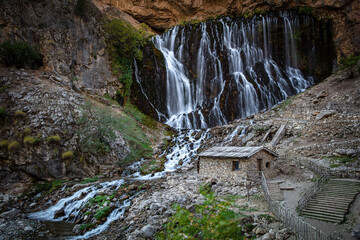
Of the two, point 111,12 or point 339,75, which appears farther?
point 111,12

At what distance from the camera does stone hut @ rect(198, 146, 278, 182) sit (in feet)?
47.5

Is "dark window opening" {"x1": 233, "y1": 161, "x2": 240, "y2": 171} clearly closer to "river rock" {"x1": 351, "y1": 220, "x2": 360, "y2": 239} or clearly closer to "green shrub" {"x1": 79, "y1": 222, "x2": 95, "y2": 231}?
"river rock" {"x1": 351, "y1": 220, "x2": 360, "y2": 239}

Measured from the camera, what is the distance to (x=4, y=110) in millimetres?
18391

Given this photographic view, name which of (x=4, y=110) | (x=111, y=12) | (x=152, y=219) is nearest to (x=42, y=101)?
(x=4, y=110)

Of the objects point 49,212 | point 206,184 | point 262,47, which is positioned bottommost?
point 49,212

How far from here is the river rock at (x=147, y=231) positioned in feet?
31.6

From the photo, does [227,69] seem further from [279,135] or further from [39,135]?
[39,135]

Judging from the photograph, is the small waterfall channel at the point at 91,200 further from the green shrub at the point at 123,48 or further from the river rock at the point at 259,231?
the green shrub at the point at 123,48

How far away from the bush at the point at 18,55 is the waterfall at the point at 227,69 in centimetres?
1374

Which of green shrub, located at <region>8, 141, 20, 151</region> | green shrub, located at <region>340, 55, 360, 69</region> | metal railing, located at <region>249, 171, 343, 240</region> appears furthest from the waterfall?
metal railing, located at <region>249, 171, 343, 240</region>

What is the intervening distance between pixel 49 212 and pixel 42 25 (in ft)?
74.2

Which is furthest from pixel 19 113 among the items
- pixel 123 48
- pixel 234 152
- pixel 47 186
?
pixel 123 48

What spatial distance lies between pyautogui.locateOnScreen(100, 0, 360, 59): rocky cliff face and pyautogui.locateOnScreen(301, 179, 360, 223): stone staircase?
2825cm

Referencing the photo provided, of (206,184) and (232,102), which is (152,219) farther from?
(232,102)
